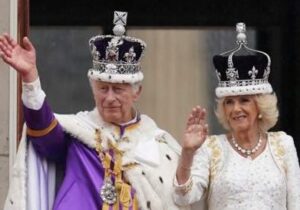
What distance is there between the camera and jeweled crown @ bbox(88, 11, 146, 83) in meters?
4.95

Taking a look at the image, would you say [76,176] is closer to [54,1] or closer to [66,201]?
[66,201]

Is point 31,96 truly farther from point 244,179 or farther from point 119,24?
point 244,179

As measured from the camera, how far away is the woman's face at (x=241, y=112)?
16.3ft

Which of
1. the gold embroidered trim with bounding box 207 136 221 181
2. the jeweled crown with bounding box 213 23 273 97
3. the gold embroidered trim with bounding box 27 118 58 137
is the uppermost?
the jeweled crown with bounding box 213 23 273 97

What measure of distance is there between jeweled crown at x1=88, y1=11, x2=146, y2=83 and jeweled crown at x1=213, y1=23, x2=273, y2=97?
32cm

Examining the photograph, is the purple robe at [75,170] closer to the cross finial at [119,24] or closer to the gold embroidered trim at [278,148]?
the cross finial at [119,24]

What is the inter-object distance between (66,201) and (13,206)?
20cm

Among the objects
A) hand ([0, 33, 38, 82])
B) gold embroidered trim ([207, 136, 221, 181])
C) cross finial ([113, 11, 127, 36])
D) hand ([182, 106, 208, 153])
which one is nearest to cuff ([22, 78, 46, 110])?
hand ([0, 33, 38, 82])

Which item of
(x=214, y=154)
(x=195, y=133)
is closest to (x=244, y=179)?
(x=214, y=154)

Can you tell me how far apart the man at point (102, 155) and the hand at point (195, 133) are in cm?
23

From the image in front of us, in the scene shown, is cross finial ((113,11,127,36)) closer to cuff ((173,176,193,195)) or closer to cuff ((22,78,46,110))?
cuff ((22,78,46,110))

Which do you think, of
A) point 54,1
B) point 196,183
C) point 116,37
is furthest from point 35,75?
point 54,1

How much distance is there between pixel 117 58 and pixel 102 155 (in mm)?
376

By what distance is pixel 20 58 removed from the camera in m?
4.81
